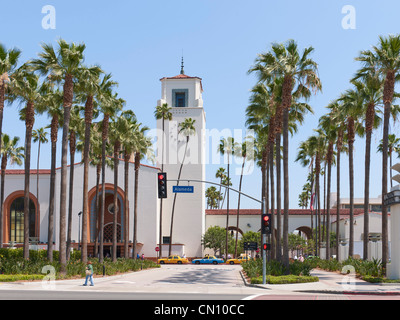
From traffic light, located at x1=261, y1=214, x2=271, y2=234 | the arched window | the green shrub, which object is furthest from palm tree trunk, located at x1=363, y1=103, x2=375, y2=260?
the arched window

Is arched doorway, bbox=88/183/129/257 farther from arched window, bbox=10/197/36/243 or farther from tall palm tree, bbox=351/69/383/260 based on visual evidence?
tall palm tree, bbox=351/69/383/260

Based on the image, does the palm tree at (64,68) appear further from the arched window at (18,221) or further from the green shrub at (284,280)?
the arched window at (18,221)

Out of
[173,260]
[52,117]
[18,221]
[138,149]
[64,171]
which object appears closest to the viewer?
[64,171]

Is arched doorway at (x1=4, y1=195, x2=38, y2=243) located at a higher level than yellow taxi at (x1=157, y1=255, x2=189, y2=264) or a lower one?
higher

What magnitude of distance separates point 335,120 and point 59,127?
73.2 ft

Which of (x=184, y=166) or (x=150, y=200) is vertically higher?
(x=184, y=166)

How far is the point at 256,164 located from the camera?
233 feet

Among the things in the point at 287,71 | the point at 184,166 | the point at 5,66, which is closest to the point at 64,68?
the point at 5,66

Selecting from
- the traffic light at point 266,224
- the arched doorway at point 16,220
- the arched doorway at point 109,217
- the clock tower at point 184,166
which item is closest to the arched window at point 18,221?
the arched doorway at point 16,220

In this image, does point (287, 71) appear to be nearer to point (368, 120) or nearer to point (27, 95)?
point (368, 120)

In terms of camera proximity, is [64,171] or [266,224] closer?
[266,224]

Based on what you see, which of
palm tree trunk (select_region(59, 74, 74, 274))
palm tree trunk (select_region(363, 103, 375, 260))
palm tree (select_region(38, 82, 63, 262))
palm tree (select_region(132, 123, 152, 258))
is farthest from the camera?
palm tree (select_region(132, 123, 152, 258))

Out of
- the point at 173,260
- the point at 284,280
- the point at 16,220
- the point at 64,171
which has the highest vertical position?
the point at 64,171
